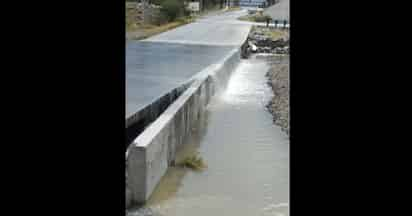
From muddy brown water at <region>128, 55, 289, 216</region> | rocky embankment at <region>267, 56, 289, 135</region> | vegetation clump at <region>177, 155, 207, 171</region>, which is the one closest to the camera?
muddy brown water at <region>128, 55, 289, 216</region>

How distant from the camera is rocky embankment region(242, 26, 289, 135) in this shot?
50.9 ft

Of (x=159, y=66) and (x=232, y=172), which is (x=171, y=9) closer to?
(x=159, y=66)

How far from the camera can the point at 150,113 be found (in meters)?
12.3

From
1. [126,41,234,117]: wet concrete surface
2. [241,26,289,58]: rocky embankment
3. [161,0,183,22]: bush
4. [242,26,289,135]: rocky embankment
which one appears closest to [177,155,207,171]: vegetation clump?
[126,41,234,117]: wet concrete surface

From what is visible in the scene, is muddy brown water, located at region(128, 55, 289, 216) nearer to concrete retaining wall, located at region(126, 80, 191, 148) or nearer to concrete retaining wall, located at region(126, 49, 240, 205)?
concrete retaining wall, located at region(126, 49, 240, 205)

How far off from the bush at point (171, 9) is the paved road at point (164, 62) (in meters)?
18.3

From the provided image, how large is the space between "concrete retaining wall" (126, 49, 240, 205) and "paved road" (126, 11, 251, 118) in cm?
83

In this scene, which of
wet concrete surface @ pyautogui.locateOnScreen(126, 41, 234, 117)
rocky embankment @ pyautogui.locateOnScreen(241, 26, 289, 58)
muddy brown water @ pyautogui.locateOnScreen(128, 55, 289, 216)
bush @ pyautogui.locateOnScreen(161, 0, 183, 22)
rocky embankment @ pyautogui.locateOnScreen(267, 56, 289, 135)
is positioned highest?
bush @ pyautogui.locateOnScreen(161, 0, 183, 22)

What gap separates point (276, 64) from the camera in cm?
2931

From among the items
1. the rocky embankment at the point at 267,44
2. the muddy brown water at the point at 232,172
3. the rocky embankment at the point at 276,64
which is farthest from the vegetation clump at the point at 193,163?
the rocky embankment at the point at 267,44

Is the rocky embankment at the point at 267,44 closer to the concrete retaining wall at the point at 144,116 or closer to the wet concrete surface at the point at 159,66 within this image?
the wet concrete surface at the point at 159,66

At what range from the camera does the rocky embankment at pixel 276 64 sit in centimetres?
1551

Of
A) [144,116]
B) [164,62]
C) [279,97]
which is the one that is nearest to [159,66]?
[164,62]
